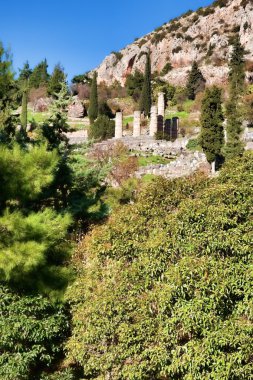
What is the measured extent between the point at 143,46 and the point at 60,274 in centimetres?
7538

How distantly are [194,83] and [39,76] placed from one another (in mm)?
25509

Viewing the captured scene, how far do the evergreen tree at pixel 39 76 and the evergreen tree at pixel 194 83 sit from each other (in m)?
21.8

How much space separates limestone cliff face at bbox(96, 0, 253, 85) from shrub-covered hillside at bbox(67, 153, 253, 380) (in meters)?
60.0

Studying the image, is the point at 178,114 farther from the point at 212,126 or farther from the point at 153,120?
the point at 212,126

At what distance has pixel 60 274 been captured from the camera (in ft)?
33.4

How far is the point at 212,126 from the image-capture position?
89.7 feet

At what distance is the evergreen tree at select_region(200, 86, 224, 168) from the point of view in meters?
27.2

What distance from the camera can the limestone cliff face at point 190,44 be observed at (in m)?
68.4

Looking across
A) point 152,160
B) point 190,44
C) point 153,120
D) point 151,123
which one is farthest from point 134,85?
point 152,160

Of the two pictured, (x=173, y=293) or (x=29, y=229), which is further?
(x=29, y=229)

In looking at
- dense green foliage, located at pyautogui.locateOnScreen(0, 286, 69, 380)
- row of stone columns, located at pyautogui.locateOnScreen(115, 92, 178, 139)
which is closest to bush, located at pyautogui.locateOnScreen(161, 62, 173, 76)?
row of stone columns, located at pyautogui.locateOnScreen(115, 92, 178, 139)

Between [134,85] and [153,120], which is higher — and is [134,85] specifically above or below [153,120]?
above

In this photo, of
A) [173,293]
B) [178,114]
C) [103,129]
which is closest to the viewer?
[173,293]

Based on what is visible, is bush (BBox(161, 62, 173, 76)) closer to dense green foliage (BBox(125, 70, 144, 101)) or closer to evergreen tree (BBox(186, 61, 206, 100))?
dense green foliage (BBox(125, 70, 144, 101))
